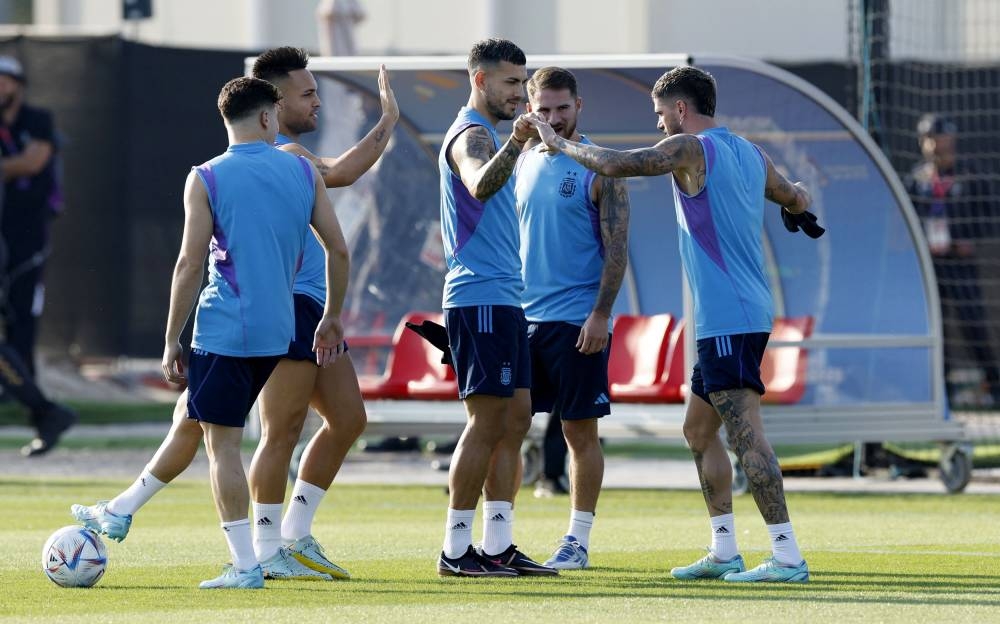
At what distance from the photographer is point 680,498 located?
12.6 meters

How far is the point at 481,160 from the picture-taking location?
7688 millimetres

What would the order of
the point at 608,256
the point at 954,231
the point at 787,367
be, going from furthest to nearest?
1. the point at 954,231
2. the point at 787,367
3. the point at 608,256

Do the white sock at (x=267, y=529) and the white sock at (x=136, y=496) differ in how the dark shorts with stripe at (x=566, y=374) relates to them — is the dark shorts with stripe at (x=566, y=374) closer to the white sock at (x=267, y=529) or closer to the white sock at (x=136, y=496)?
the white sock at (x=267, y=529)

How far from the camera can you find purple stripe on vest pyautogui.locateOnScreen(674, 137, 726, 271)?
25.6ft

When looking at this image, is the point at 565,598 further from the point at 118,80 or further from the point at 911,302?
the point at 118,80

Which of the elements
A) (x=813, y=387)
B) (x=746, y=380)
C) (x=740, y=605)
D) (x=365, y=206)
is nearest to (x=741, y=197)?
(x=746, y=380)

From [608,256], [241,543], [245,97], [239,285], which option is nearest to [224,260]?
[239,285]

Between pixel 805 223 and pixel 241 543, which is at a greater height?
pixel 805 223

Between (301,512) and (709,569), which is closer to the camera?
(709,569)

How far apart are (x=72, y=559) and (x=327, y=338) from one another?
4.38 feet

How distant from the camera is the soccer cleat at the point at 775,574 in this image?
25.3ft

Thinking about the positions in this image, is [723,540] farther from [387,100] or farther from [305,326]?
[387,100]

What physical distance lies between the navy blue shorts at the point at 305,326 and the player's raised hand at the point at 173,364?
0.45 metres

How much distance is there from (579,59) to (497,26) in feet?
45.3
